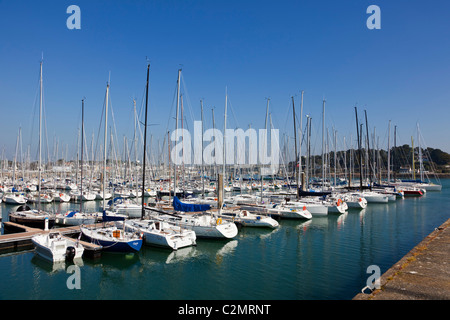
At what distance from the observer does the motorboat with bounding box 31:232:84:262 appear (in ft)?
60.2

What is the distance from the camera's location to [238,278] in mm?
16109

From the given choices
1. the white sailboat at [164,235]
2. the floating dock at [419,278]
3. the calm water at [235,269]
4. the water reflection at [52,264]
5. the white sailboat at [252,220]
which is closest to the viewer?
the floating dock at [419,278]

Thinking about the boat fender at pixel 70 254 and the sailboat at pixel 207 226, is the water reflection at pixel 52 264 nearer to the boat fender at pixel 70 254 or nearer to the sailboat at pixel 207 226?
the boat fender at pixel 70 254

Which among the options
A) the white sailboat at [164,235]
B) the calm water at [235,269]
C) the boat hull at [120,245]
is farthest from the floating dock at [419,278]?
the boat hull at [120,245]

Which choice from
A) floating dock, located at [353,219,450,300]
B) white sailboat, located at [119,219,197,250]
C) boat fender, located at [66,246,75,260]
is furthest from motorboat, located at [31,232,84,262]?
floating dock, located at [353,219,450,300]

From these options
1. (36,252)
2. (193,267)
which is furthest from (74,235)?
(193,267)

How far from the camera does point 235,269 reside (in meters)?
17.6

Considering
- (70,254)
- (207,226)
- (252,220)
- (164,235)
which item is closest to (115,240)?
(70,254)

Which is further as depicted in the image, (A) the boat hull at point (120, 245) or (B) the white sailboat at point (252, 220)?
(B) the white sailboat at point (252, 220)

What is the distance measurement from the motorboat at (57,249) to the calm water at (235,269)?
587 mm

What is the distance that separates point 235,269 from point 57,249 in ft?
36.6

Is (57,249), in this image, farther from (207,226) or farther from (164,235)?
(207,226)

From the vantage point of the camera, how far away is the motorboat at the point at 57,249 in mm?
18348
